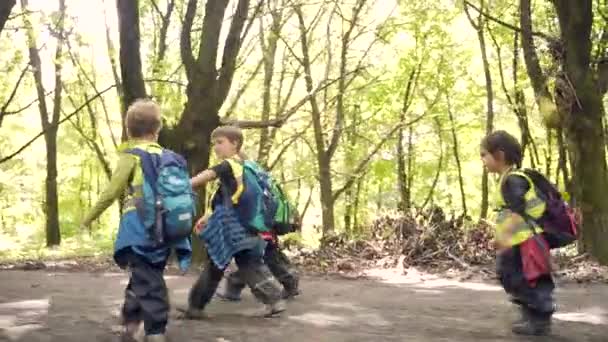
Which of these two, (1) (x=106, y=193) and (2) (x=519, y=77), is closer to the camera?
(1) (x=106, y=193)

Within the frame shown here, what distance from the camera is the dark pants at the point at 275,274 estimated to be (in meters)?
7.20

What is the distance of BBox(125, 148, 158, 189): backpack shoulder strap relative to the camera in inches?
189

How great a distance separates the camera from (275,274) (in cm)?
740

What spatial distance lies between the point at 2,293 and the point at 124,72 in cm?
429

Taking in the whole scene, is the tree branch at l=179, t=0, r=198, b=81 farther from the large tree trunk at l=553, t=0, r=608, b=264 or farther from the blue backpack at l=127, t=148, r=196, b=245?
the blue backpack at l=127, t=148, r=196, b=245

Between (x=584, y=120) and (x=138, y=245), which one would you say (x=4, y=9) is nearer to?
(x=138, y=245)

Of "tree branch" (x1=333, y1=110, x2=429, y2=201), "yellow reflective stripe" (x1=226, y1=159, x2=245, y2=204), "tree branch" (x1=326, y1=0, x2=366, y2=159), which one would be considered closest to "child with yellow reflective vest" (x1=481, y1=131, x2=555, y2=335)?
"yellow reflective stripe" (x1=226, y1=159, x2=245, y2=204)

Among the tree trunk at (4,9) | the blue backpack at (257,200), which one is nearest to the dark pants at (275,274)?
the blue backpack at (257,200)

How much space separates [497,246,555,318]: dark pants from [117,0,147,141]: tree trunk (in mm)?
6854

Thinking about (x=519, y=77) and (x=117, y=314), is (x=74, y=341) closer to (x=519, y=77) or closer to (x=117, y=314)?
(x=117, y=314)

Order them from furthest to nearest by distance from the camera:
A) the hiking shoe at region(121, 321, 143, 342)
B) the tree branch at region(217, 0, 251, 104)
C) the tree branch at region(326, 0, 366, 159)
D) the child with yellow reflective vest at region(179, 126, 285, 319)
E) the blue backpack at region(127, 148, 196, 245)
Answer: the tree branch at region(326, 0, 366, 159) < the tree branch at region(217, 0, 251, 104) < the child with yellow reflective vest at region(179, 126, 285, 319) < the hiking shoe at region(121, 321, 143, 342) < the blue backpack at region(127, 148, 196, 245)

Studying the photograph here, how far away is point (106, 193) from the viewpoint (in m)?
4.88

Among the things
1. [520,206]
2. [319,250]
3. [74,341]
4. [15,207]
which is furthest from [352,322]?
[15,207]

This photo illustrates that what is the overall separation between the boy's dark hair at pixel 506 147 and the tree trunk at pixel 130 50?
643cm
